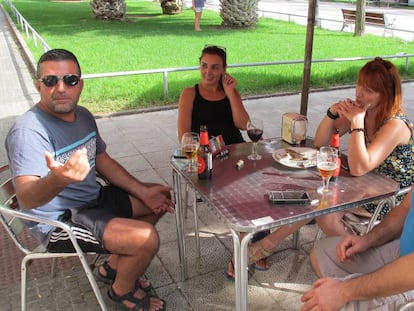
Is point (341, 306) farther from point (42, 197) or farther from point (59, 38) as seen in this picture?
point (59, 38)

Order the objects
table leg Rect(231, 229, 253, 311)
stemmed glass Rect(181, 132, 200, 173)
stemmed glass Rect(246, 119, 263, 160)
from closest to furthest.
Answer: table leg Rect(231, 229, 253, 311), stemmed glass Rect(181, 132, 200, 173), stemmed glass Rect(246, 119, 263, 160)

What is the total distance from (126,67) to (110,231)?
24.7 ft

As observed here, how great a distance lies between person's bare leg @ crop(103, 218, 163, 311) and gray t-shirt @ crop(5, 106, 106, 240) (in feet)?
1.05

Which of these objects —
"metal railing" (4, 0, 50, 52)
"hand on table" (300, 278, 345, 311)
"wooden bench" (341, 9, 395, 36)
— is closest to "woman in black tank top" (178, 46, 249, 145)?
"hand on table" (300, 278, 345, 311)

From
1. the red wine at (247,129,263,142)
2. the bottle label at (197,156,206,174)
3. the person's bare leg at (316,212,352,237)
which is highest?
the red wine at (247,129,263,142)

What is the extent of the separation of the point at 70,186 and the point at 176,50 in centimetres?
951

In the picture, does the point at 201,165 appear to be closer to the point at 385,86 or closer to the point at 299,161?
the point at 299,161

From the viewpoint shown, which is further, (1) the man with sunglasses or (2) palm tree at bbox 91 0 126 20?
(2) palm tree at bbox 91 0 126 20

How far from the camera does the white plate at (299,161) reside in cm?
232

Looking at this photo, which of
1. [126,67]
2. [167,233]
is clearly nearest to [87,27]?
[126,67]

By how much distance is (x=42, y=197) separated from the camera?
6.44 ft

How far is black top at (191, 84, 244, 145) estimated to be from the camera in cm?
316

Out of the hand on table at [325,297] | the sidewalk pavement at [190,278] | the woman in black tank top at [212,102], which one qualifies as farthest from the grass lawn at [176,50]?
the hand on table at [325,297]

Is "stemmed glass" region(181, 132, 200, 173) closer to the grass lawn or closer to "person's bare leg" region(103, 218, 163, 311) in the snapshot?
"person's bare leg" region(103, 218, 163, 311)
